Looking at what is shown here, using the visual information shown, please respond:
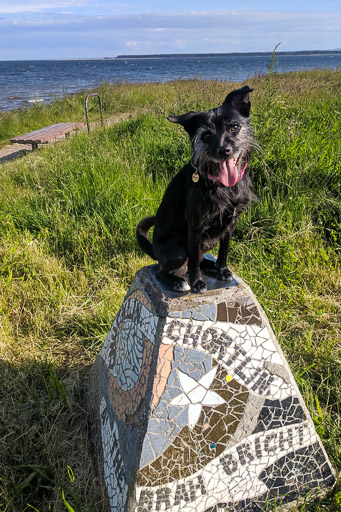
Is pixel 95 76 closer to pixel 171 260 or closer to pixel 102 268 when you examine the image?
pixel 102 268

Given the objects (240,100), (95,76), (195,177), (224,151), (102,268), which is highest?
(95,76)

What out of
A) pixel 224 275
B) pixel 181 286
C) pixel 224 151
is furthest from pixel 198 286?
pixel 224 151

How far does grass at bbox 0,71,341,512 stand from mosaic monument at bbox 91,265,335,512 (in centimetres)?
22

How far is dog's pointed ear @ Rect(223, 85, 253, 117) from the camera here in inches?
58.4

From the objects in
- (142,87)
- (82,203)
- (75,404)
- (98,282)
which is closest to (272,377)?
(75,404)

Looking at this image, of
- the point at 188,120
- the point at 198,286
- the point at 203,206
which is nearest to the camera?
the point at 188,120

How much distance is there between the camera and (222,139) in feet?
4.57

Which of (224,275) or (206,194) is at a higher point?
(206,194)

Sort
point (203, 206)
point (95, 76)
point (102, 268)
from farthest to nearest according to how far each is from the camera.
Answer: point (95, 76), point (102, 268), point (203, 206)

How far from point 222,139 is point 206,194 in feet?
0.83

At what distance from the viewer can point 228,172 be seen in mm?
1430

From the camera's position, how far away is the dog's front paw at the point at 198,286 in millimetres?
1726

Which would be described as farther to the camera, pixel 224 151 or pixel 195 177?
pixel 195 177

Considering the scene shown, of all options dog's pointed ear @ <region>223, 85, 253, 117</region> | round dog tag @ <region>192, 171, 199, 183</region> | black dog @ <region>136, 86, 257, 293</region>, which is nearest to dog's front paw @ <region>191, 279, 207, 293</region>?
black dog @ <region>136, 86, 257, 293</region>
